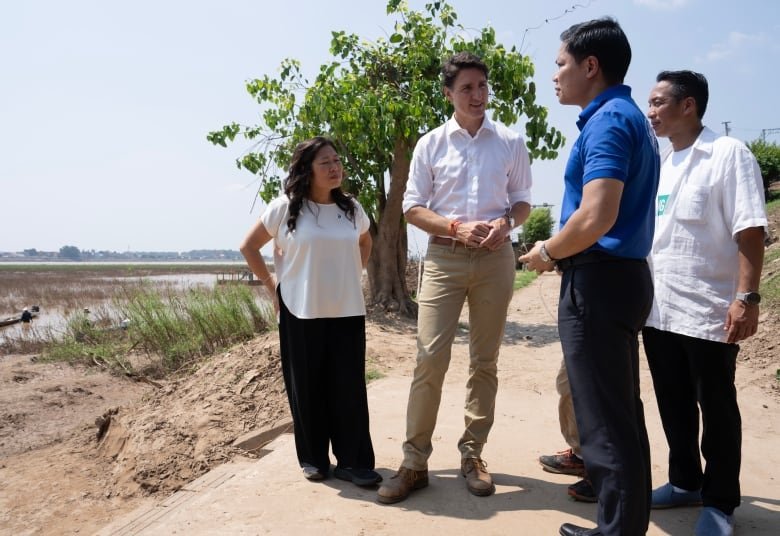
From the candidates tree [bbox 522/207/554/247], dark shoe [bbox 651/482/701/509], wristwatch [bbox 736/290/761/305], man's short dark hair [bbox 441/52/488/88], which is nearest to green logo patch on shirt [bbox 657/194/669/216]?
wristwatch [bbox 736/290/761/305]

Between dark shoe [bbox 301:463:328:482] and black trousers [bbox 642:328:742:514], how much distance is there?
71.7 inches

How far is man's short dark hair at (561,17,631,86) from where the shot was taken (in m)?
2.44

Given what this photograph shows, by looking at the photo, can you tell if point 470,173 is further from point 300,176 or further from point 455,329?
point 300,176

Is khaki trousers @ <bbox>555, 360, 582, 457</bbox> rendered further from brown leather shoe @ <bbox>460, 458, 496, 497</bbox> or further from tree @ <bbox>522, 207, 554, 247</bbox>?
tree @ <bbox>522, 207, 554, 247</bbox>

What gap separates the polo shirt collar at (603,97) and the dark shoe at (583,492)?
5.77 feet

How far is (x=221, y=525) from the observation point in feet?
9.86

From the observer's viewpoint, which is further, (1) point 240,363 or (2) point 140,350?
(2) point 140,350

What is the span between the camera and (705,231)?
9.61 feet

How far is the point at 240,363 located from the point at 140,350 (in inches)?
156

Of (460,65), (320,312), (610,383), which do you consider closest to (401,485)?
(320,312)

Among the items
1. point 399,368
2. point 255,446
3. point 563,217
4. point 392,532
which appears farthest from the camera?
point 399,368

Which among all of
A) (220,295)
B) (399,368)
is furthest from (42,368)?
(399,368)

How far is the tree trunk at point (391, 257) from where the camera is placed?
1027cm

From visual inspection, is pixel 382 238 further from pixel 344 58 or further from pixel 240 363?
pixel 240 363
